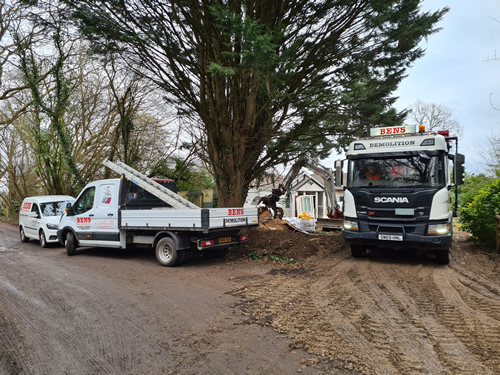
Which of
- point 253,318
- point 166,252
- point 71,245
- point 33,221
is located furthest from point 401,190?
point 33,221

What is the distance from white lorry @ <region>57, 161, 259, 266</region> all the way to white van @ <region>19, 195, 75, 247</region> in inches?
89.0

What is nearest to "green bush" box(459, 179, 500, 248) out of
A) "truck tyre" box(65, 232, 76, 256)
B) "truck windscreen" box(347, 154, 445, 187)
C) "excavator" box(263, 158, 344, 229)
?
"truck windscreen" box(347, 154, 445, 187)

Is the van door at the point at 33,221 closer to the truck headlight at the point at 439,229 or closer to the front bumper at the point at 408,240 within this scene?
the front bumper at the point at 408,240

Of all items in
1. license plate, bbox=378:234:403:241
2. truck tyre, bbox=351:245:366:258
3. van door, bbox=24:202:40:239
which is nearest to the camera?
license plate, bbox=378:234:403:241

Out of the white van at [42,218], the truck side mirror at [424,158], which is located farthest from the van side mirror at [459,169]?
the white van at [42,218]

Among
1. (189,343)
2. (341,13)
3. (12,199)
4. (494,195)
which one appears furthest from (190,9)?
(12,199)

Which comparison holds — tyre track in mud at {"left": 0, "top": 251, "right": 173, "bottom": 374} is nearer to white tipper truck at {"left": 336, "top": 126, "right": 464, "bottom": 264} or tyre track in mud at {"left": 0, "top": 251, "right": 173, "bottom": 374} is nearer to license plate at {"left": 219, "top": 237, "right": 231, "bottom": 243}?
license plate at {"left": 219, "top": 237, "right": 231, "bottom": 243}

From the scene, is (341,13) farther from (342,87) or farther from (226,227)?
(226,227)

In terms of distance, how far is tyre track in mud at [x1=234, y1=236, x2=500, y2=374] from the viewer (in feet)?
11.5

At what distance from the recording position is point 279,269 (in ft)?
27.2

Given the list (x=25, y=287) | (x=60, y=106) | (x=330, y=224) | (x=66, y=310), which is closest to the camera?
(x=66, y=310)

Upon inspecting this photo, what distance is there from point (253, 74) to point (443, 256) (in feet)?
20.9

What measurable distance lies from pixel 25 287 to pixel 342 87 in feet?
32.1

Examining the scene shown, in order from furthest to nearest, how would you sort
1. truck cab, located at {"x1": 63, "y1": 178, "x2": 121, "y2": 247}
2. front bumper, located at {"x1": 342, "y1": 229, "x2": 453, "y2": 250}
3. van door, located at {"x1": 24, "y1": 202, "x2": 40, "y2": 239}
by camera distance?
1. van door, located at {"x1": 24, "y1": 202, "x2": 40, "y2": 239}
2. truck cab, located at {"x1": 63, "y1": 178, "x2": 121, "y2": 247}
3. front bumper, located at {"x1": 342, "y1": 229, "x2": 453, "y2": 250}
